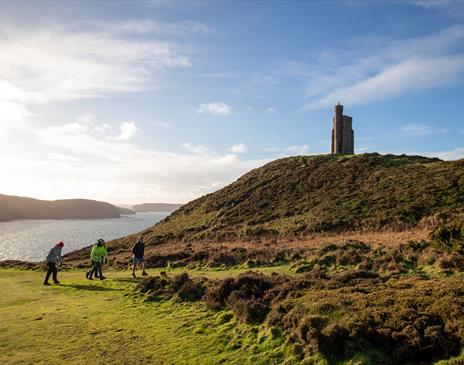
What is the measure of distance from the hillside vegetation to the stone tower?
875 cm

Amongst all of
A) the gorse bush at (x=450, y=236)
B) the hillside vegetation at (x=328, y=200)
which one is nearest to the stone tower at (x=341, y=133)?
the hillside vegetation at (x=328, y=200)

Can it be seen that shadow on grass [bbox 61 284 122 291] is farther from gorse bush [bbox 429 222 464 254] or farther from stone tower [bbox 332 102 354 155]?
stone tower [bbox 332 102 354 155]

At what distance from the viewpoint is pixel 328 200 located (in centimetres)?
4644

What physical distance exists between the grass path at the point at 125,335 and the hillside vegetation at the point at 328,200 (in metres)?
24.1

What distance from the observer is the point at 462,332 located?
24.0 feet

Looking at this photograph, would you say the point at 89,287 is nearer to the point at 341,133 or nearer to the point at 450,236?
the point at 450,236

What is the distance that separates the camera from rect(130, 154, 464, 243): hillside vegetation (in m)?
35.4

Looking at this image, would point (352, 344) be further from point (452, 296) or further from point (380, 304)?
point (452, 296)

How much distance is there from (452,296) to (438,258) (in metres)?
6.94

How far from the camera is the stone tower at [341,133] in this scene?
254 feet

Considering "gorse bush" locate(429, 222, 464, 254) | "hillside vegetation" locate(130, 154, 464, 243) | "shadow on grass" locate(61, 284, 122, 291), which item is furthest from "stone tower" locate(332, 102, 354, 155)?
"shadow on grass" locate(61, 284, 122, 291)

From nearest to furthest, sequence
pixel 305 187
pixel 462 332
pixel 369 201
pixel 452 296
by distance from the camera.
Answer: pixel 462 332
pixel 452 296
pixel 369 201
pixel 305 187

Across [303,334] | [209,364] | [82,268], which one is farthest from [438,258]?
[82,268]

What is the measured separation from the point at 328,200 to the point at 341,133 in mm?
36105
